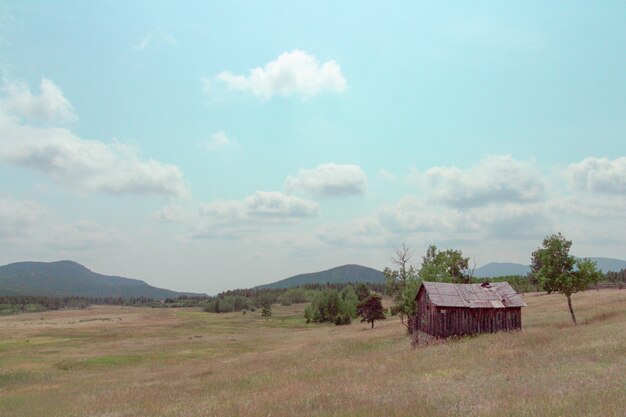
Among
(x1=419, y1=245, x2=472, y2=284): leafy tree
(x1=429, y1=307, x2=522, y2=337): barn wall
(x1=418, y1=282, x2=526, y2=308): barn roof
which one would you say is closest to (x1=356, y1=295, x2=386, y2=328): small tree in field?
(x1=419, y1=245, x2=472, y2=284): leafy tree

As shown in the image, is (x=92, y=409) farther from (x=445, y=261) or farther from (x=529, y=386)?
(x=445, y=261)

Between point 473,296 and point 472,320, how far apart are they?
249cm

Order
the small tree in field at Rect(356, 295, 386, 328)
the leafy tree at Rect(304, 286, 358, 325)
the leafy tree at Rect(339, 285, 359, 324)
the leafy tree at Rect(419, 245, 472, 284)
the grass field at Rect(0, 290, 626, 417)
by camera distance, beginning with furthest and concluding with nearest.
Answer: the leafy tree at Rect(304, 286, 358, 325), the leafy tree at Rect(339, 285, 359, 324), the small tree in field at Rect(356, 295, 386, 328), the leafy tree at Rect(419, 245, 472, 284), the grass field at Rect(0, 290, 626, 417)

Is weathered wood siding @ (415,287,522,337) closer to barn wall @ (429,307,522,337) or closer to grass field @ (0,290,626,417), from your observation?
barn wall @ (429,307,522,337)

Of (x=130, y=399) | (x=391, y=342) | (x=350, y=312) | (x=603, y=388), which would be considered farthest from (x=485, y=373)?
(x=350, y=312)

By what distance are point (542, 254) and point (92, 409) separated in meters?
35.9

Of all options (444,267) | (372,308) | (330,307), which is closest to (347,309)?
(330,307)

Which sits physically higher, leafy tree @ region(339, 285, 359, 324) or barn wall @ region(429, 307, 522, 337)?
barn wall @ region(429, 307, 522, 337)

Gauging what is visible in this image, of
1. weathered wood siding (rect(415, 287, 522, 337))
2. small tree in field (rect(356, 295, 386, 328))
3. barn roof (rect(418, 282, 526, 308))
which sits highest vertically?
barn roof (rect(418, 282, 526, 308))

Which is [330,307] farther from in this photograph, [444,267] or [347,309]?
[444,267]

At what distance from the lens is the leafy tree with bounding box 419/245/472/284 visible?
54156 mm

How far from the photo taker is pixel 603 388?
1522 centimetres

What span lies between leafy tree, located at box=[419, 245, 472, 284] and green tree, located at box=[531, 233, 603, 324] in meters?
13.8

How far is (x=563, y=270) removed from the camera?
4112cm
